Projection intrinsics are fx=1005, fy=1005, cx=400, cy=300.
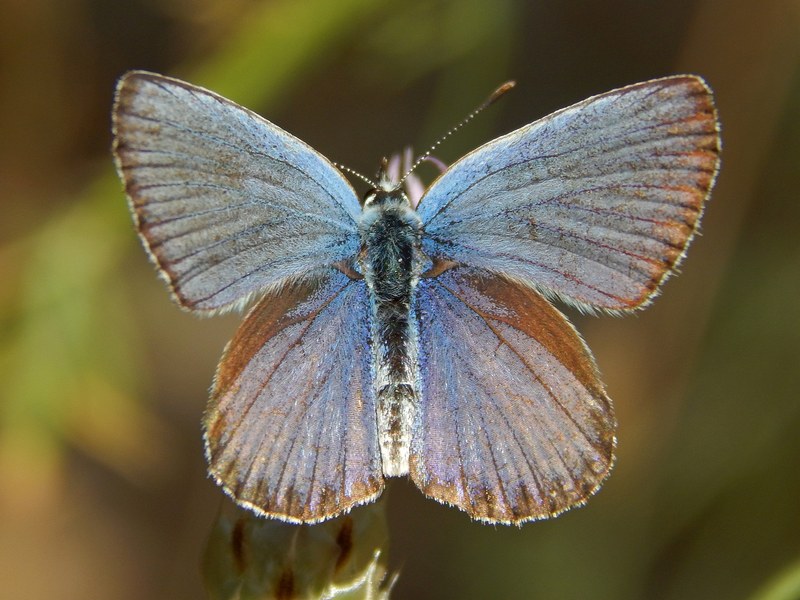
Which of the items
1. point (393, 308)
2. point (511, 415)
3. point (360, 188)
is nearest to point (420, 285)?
point (393, 308)

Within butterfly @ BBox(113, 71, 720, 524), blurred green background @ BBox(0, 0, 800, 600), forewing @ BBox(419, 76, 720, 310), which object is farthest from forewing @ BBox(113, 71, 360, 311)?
blurred green background @ BBox(0, 0, 800, 600)

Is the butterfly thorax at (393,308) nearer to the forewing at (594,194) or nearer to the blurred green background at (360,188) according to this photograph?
the forewing at (594,194)

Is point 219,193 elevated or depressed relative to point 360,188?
depressed

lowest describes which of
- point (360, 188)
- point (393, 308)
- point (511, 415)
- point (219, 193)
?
point (511, 415)

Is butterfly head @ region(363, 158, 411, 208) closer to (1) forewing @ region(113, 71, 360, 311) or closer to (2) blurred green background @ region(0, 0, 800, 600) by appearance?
(1) forewing @ region(113, 71, 360, 311)

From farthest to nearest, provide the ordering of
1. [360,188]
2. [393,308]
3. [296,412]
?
[360,188] < [393,308] < [296,412]

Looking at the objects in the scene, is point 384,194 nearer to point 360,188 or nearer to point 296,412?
point 296,412
